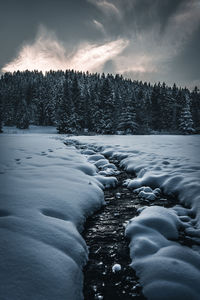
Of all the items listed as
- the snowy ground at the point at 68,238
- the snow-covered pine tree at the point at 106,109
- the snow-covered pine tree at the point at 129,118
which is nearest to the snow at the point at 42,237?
the snowy ground at the point at 68,238

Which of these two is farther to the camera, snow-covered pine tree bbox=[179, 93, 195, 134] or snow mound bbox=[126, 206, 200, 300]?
snow-covered pine tree bbox=[179, 93, 195, 134]

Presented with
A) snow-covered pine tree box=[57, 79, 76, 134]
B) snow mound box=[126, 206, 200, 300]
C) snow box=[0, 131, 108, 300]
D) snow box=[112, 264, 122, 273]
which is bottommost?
snow box=[112, 264, 122, 273]

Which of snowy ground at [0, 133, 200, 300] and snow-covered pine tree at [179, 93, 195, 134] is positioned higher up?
snow-covered pine tree at [179, 93, 195, 134]

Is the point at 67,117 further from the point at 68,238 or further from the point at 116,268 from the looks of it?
the point at 116,268

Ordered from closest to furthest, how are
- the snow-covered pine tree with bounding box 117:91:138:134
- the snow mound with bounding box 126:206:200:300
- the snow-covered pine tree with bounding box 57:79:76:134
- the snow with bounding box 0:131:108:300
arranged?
the snow with bounding box 0:131:108:300 < the snow mound with bounding box 126:206:200:300 < the snow-covered pine tree with bounding box 117:91:138:134 < the snow-covered pine tree with bounding box 57:79:76:134

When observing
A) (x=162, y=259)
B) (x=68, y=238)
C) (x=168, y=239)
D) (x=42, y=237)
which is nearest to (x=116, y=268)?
(x=162, y=259)

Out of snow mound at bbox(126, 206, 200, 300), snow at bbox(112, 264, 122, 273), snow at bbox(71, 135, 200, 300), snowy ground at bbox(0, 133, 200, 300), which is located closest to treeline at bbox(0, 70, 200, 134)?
snow at bbox(71, 135, 200, 300)

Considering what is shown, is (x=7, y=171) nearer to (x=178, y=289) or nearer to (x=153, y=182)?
(x=153, y=182)

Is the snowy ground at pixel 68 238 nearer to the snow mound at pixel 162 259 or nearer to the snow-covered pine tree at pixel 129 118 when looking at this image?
the snow mound at pixel 162 259

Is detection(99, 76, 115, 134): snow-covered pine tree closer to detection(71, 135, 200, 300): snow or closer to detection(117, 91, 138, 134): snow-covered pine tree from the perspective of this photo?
detection(117, 91, 138, 134): snow-covered pine tree

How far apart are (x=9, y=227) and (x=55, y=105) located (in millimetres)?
57047

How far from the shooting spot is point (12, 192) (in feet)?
10.8

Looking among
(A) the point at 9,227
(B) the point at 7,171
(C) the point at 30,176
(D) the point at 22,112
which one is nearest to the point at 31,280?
(A) the point at 9,227

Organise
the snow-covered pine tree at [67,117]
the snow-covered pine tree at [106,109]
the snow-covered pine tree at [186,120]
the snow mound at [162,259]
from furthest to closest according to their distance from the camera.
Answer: the snow-covered pine tree at [186,120], the snow-covered pine tree at [67,117], the snow-covered pine tree at [106,109], the snow mound at [162,259]
